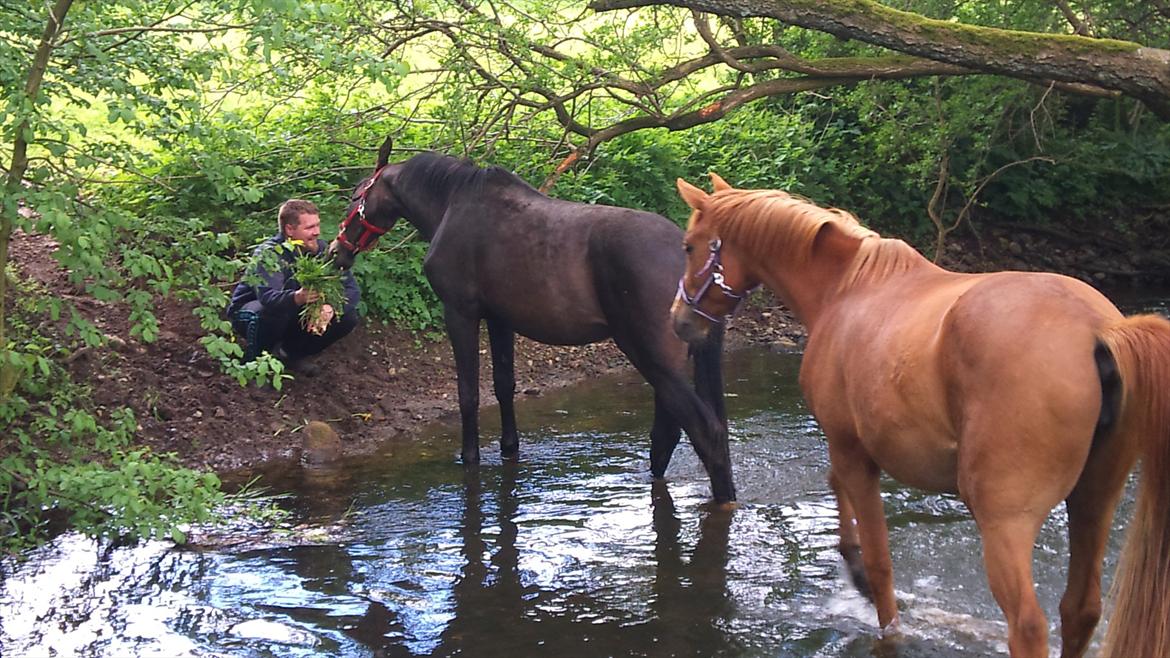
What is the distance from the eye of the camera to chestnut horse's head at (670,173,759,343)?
4.90 m

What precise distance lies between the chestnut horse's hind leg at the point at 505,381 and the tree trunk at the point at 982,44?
2416 millimetres

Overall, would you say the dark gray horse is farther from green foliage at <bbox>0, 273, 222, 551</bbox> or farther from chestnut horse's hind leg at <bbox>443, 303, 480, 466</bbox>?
green foliage at <bbox>0, 273, 222, 551</bbox>

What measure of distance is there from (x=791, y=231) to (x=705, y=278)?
19.2 inches

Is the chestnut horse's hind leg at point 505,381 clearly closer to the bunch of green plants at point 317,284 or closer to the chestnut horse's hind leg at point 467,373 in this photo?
the chestnut horse's hind leg at point 467,373

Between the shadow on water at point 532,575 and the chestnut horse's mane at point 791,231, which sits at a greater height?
the chestnut horse's mane at point 791,231

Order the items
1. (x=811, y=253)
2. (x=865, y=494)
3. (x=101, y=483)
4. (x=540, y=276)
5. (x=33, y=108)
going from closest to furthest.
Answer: (x=33, y=108), (x=865, y=494), (x=101, y=483), (x=811, y=253), (x=540, y=276)

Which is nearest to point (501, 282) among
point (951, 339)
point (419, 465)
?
point (419, 465)

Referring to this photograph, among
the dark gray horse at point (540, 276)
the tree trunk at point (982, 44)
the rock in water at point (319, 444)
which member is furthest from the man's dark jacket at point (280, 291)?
the tree trunk at point (982, 44)

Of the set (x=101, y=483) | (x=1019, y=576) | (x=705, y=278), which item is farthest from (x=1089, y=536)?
(x=101, y=483)

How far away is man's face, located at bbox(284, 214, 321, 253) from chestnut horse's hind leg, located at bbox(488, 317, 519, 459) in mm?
1416

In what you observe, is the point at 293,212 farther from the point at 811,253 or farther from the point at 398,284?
the point at 811,253

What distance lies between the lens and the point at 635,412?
8.48 meters

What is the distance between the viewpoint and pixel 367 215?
7785 millimetres

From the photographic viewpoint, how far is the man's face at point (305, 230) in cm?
772
